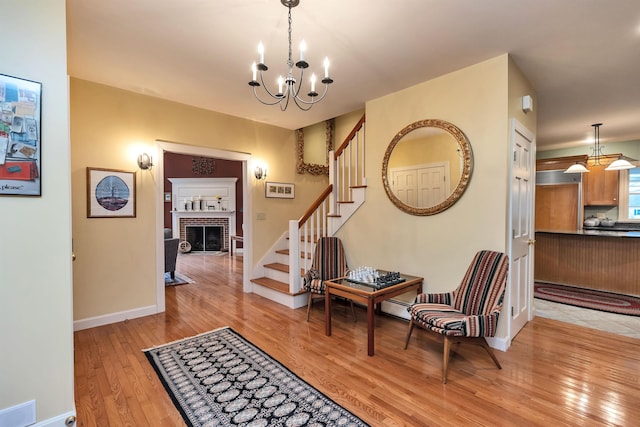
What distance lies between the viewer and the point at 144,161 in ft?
12.0

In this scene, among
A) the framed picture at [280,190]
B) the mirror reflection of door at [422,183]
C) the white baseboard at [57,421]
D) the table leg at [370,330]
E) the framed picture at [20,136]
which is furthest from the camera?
the framed picture at [280,190]

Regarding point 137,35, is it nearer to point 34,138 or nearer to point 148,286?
point 34,138

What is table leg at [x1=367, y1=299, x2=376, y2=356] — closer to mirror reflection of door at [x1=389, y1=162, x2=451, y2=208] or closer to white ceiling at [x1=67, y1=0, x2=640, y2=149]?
mirror reflection of door at [x1=389, y1=162, x2=451, y2=208]

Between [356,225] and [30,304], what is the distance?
3.26 m

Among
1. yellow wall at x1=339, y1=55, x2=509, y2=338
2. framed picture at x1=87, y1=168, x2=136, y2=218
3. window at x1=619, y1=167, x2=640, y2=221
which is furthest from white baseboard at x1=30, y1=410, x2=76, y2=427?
window at x1=619, y1=167, x2=640, y2=221

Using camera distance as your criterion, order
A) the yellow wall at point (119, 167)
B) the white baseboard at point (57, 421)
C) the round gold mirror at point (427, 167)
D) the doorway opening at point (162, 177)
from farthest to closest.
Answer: the doorway opening at point (162, 177) < the yellow wall at point (119, 167) < the round gold mirror at point (427, 167) < the white baseboard at point (57, 421)

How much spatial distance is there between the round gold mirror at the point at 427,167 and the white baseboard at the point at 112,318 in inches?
134

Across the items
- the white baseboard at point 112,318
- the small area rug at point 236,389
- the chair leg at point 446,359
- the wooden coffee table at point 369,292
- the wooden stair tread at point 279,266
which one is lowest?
the small area rug at point 236,389

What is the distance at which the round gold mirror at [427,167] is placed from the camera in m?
3.02

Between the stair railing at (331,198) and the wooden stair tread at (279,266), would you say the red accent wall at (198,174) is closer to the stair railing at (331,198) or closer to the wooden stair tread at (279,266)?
the wooden stair tread at (279,266)

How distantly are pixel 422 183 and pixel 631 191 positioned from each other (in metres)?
5.88

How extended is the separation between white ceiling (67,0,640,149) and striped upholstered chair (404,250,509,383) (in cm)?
191

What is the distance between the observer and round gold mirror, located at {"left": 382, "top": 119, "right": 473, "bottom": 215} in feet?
9.89

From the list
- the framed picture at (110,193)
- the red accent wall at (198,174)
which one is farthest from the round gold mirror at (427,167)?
the red accent wall at (198,174)
